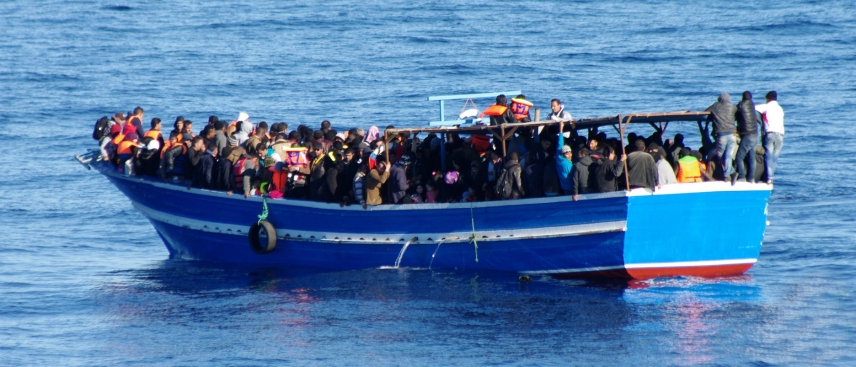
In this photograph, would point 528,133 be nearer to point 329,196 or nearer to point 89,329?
point 329,196

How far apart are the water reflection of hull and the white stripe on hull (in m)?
0.02

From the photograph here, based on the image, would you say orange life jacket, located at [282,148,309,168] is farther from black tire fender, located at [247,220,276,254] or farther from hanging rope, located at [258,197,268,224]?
black tire fender, located at [247,220,276,254]

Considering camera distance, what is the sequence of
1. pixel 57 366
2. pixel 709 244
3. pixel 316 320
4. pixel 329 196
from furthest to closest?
1. pixel 329 196
2. pixel 709 244
3. pixel 316 320
4. pixel 57 366

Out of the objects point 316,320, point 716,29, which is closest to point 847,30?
point 716,29

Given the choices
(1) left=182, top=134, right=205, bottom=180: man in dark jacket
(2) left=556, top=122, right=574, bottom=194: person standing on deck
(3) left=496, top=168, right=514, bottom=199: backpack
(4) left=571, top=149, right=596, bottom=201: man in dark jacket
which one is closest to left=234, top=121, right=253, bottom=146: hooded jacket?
(1) left=182, top=134, right=205, bottom=180: man in dark jacket

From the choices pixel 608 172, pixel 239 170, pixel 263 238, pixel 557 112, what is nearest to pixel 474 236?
pixel 557 112

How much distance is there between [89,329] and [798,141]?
21.1 m

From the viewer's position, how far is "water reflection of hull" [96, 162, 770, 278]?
17.5 meters

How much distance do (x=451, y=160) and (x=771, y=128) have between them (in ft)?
17.5

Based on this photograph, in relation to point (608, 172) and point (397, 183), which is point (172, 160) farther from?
point (608, 172)

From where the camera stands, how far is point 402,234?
1919 cm

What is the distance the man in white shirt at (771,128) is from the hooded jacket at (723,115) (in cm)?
62

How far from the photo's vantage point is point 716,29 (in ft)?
155

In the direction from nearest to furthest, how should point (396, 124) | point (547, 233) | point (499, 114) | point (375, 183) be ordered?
point (547, 233) → point (499, 114) → point (375, 183) → point (396, 124)
